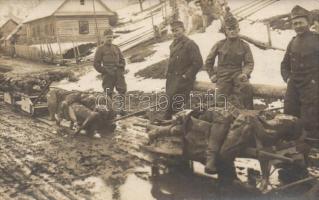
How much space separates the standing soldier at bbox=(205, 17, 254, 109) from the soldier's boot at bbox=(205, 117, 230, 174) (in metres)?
1.77

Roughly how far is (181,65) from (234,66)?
122cm

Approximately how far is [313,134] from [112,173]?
2832mm

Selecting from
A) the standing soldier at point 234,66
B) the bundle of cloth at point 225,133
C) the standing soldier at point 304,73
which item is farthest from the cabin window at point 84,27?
the bundle of cloth at point 225,133

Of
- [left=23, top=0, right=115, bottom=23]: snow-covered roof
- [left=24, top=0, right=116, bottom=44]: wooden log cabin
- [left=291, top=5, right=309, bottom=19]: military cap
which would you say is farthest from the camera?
[left=23, top=0, right=115, bottom=23]: snow-covered roof

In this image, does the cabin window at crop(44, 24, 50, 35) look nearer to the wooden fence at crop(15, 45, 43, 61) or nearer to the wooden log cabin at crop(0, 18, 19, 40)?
the wooden fence at crop(15, 45, 43, 61)

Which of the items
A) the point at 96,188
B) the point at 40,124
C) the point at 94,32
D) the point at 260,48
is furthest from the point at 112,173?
the point at 94,32

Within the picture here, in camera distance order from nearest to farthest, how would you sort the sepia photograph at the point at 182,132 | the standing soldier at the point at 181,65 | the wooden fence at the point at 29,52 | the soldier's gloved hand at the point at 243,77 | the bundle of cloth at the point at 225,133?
the bundle of cloth at the point at 225,133 → the sepia photograph at the point at 182,132 → the soldier's gloved hand at the point at 243,77 → the standing soldier at the point at 181,65 → the wooden fence at the point at 29,52

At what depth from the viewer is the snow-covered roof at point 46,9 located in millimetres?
34197

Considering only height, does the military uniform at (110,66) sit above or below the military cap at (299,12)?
below

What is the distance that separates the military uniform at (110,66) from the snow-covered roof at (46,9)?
83.8 feet

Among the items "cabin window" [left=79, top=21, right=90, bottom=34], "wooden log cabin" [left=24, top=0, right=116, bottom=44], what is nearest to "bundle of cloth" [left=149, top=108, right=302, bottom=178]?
"wooden log cabin" [left=24, top=0, right=116, bottom=44]

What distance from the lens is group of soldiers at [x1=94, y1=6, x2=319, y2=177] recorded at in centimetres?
557

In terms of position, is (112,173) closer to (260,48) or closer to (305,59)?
(305,59)

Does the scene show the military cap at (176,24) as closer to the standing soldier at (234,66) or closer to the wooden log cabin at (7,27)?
the standing soldier at (234,66)
